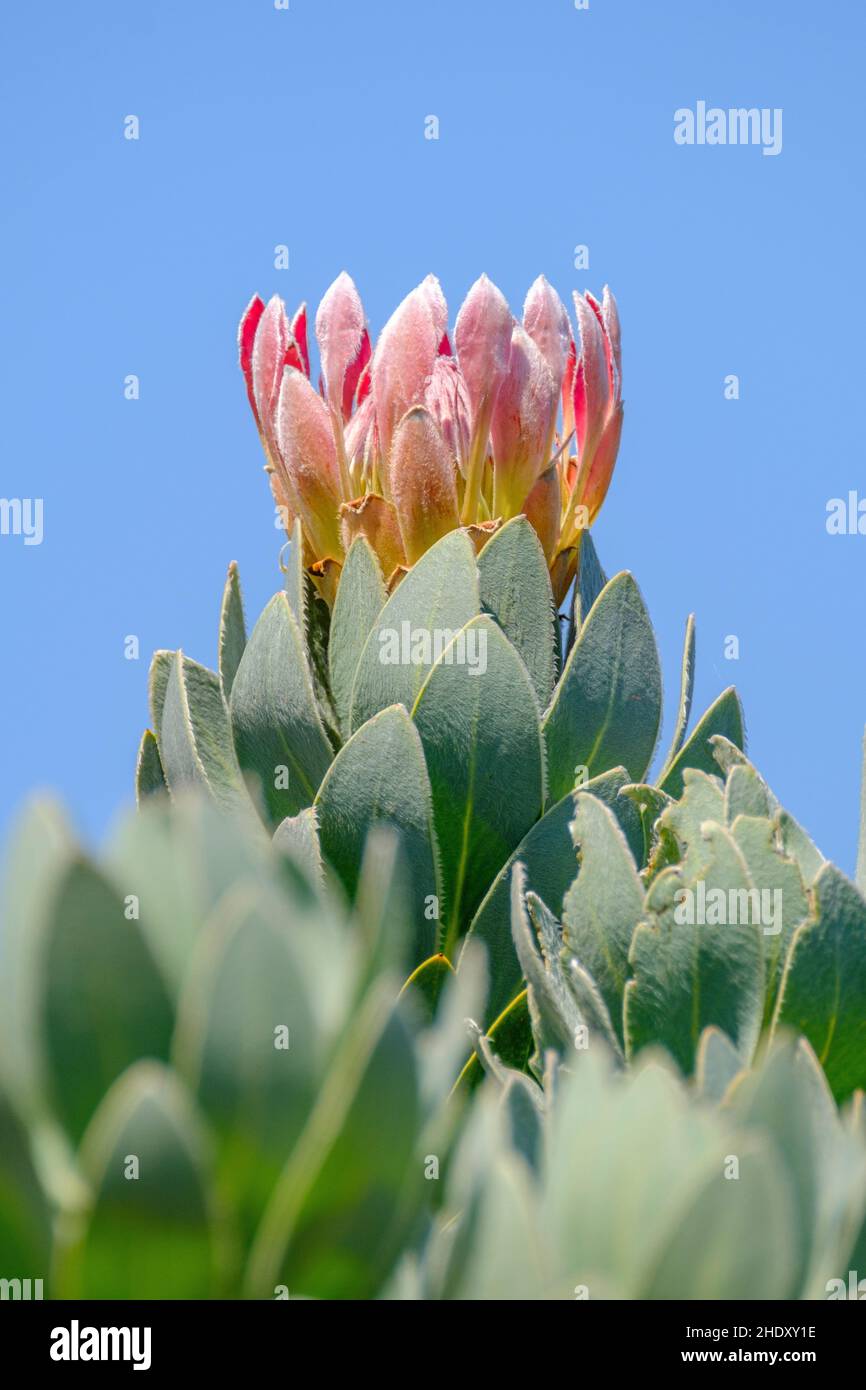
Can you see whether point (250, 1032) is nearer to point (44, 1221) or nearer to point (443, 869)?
→ point (44, 1221)

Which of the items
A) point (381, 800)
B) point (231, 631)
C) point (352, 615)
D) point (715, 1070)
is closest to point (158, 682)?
point (231, 631)

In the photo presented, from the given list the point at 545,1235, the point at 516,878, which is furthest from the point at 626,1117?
the point at 516,878

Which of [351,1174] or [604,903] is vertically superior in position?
[604,903]

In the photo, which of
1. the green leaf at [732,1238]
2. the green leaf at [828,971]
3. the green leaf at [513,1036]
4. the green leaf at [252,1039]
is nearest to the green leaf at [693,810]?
the green leaf at [828,971]

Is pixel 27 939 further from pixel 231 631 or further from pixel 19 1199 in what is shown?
pixel 231 631

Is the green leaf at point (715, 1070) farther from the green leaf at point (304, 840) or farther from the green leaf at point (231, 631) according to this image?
the green leaf at point (231, 631)

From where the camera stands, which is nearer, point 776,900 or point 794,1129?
point 794,1129
